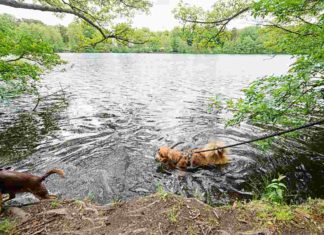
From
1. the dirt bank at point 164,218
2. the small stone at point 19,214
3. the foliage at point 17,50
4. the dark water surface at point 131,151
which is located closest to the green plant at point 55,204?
the dirt bank at point 164,218

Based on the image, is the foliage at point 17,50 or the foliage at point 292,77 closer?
the foliage at point 292,77

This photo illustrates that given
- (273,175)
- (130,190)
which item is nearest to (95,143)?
(130,190)

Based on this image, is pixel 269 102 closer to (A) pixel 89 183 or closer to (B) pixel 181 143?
(B) pixel 181 143

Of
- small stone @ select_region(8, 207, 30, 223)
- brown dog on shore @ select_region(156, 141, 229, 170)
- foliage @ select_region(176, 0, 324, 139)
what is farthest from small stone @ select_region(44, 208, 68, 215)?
foliage @ select_region(176, 0, 324, 139)

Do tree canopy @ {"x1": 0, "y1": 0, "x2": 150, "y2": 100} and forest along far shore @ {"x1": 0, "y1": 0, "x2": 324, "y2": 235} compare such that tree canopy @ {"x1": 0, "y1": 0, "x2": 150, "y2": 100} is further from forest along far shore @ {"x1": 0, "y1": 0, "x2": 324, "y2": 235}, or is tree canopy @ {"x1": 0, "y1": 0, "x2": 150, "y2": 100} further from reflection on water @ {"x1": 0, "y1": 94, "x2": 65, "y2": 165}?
reflection on water @ {"x1": 0, "y1": 94, "x2": 65, "y2": 165}

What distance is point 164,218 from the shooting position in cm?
305

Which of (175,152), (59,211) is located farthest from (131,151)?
(59,211)

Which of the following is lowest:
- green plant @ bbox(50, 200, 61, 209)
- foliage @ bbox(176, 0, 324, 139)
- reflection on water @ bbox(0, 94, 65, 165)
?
reflection on water @ bbox(0, 94, 65, 165)

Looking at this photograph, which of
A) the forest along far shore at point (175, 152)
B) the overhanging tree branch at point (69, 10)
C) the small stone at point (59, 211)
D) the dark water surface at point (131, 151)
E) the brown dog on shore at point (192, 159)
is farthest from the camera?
the brown dog on shore at point (192, 159)

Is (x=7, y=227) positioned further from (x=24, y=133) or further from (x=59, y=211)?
(x=24, y=133)

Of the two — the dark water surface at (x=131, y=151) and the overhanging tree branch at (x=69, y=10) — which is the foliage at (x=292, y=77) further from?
the overhanging tree branch at (x=69, y=10)

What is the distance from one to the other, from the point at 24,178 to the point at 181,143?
228 inches

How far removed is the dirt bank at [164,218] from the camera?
2868 millimetres

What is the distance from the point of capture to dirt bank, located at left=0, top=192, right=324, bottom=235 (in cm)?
287
